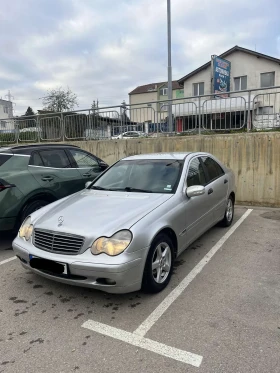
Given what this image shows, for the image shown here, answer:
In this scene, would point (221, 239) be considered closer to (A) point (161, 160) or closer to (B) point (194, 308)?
(A) point (161, 160)

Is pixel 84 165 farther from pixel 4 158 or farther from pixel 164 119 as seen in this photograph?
pixel 164 119

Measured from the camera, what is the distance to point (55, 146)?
19.4ft

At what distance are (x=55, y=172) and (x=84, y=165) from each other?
0.87 meters

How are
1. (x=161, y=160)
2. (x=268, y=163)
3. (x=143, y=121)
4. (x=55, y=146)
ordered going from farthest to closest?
(x=143, y=121), (x=268, y=163), (x=55, y=146), (x=161, y=160)

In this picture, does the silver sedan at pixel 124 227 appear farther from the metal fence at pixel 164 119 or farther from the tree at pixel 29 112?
the tree at pixel 29 112

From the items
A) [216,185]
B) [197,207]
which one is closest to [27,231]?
[197,207]

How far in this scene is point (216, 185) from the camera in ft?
16.1

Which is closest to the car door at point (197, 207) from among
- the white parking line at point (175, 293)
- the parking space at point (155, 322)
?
the white parking line at point (175, 293)

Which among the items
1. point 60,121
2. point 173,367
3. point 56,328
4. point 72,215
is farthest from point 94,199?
point 60,121

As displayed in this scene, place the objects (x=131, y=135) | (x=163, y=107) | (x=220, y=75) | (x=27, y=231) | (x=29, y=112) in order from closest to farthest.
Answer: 1. (x=27, y=231)
2. (x=163, y=107)
3. (x=131, y=135)
4. (x=220, y=75)
5. (x=29, y=112)

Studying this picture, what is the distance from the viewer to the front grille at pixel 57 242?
294 centimetres

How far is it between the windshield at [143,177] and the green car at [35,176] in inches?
47.2

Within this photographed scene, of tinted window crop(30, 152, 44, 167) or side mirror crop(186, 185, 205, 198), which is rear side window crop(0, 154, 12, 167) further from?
side mirror crop(186, 185, 205, 198)

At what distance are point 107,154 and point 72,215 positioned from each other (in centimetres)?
622
